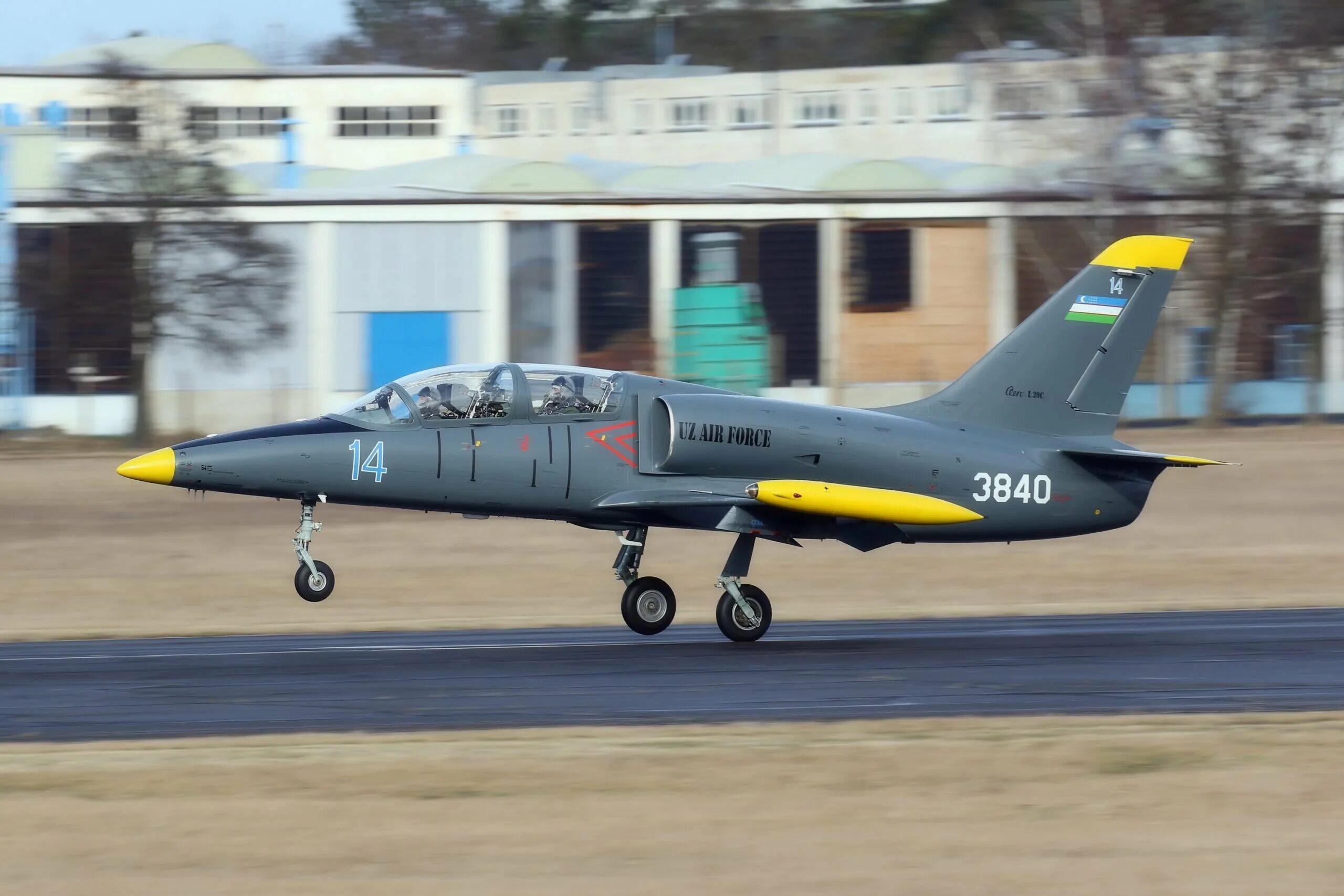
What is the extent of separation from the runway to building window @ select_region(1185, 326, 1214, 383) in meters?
26.9

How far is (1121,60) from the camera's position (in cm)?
4072

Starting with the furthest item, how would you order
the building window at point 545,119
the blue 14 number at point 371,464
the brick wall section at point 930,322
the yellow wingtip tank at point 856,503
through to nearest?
the building window at point 545,119 < the brick wall section at point 930,322 < the yellow wingtip tank at point 856,503 < the blue 14 number at point 371,464

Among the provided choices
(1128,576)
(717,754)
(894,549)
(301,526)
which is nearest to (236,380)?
(894,549)

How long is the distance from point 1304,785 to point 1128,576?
1501 cm

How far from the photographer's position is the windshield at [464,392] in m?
14.8

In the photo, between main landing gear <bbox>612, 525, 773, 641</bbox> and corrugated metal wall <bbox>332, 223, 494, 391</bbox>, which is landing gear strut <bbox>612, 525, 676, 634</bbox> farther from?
corrugated metal wall <bbox>332, 223, 494, 391</bbox>

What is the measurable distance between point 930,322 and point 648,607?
31062 millimetres

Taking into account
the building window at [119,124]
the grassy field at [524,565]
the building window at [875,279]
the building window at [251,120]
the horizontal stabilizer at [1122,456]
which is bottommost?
the grassy field at [524,565]

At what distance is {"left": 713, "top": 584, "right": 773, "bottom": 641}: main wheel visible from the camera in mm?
15531

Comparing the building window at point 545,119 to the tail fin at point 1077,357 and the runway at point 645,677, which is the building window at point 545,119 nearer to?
the runway at point 645,677

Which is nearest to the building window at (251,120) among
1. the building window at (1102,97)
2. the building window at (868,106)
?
the building window at (868,106)

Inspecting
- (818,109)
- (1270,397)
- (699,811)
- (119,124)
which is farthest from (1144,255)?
(818,109)

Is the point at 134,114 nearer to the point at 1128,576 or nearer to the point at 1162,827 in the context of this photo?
the point at 1128,576

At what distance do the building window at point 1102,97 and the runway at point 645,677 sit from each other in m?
25.3
